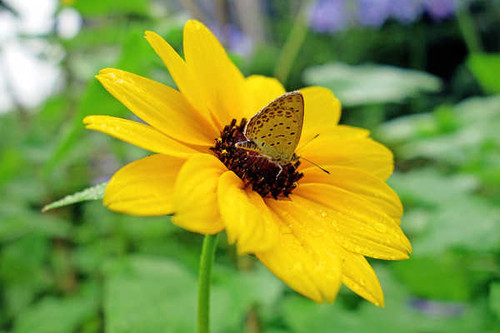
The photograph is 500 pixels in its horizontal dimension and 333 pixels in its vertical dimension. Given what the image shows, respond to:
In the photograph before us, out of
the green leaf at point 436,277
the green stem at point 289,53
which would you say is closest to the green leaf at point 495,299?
the green leaf at point 436,277

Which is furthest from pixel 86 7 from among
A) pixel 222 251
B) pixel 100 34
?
pixel 222 251

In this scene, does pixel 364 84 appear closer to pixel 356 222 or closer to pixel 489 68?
pixel 489 68

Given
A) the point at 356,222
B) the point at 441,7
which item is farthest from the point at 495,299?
the point at 441,7

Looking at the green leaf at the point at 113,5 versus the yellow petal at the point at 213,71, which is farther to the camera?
the green leaf at the point at 113,5

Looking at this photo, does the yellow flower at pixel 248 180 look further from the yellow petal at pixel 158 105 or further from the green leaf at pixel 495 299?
the green leaf at pixel 495 299

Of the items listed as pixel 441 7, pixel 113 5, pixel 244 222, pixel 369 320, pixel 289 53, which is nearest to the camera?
pixel 244 222

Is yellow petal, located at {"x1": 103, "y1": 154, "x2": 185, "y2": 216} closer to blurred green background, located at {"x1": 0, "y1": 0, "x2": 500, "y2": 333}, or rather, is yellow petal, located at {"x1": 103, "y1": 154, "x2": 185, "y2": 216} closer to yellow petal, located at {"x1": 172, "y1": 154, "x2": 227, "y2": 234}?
yellow petal, located at {"x1": 172, "y1": 154, "x2": 227, "y2": 234}

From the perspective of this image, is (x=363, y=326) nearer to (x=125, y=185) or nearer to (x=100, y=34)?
(x=125, y=185)
